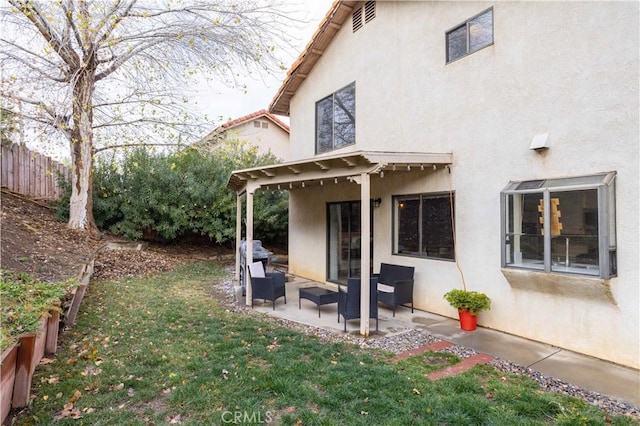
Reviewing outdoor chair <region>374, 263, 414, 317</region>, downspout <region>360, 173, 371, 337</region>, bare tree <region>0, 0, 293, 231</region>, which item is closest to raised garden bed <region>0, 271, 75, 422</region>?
downspout <region>360, 173, 371, 337</region>

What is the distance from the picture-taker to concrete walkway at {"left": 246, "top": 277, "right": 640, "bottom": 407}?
3.92 metres

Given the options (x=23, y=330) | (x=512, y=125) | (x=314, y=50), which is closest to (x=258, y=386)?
(x=23, y=330)

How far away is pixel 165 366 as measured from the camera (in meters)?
4.20

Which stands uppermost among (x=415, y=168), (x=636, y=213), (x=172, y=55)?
(x=172, y=55)

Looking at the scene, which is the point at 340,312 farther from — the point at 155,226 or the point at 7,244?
the point at 155,226

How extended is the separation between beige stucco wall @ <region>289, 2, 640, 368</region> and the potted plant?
272 millimetres

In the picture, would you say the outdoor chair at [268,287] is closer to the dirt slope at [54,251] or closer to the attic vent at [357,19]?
the dirt slope at [54,251]

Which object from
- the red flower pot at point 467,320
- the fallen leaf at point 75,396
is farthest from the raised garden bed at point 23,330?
the red flower pot at point 467,320

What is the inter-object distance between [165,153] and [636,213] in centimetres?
1314

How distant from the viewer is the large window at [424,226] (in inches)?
257

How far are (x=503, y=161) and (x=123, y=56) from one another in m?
10.1

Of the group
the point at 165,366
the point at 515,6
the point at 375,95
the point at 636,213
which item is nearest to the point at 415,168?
the point at 375,95

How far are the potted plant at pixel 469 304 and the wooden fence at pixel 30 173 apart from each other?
12576 millimetres

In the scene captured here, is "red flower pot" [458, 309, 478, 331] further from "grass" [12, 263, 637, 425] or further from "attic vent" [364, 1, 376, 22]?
"attic vent" [364, 1, 376, 22]
